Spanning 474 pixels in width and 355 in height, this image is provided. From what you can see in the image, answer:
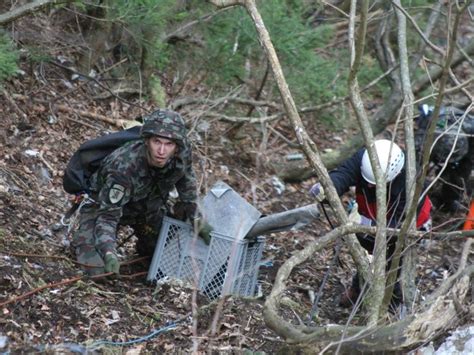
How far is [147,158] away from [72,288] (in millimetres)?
1079

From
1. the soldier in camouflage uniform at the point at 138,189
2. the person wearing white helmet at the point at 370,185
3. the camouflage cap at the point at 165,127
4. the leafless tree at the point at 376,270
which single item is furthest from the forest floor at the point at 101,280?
the camouflage cap at the point at 165,127

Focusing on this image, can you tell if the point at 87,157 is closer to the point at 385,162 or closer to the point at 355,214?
the point at 355,214

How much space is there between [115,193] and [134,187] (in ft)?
0.61

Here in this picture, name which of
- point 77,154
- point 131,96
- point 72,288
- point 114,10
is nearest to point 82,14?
point 114,10

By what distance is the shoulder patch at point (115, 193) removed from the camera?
619 cm

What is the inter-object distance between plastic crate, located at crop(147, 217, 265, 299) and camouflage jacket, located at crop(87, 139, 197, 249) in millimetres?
285

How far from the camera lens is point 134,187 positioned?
6332 millimetres

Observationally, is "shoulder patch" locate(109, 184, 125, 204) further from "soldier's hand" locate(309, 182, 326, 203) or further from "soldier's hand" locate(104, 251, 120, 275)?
"soldier's hand" locate(309, 182, 326, 203)

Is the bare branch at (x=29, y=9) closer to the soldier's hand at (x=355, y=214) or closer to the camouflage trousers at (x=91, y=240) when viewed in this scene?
the camouflage trousers at (x=91, y=240)

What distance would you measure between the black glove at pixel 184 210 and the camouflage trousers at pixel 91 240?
6.3 inches

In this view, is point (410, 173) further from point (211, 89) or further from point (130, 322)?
point (211, 89)

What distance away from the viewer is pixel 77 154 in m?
6.51

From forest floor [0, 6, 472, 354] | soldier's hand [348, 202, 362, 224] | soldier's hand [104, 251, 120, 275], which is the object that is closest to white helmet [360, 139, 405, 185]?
soldier's hand [348, 202, 362, 224]

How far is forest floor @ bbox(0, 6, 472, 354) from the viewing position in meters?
5.47
